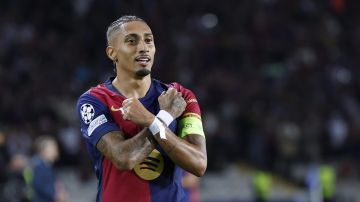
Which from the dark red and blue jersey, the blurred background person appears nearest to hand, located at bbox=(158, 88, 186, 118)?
the dark red and blue jersey

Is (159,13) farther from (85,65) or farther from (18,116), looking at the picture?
(18,116)

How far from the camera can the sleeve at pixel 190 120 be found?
15.0 ft

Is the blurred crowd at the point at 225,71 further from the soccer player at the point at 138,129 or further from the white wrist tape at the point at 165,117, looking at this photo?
the white wrist tape at the point at 165,117

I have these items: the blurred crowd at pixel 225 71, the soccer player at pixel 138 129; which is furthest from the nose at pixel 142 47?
the blurred crowd at pixel 225 71

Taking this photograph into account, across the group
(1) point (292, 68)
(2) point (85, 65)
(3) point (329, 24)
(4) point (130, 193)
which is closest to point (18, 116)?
(2) point (85, 65)

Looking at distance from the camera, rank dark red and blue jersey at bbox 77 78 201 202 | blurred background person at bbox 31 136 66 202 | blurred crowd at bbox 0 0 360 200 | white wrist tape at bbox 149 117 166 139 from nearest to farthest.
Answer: white wrist tape at bbox 149 117 166 139, dark red and blue jersey at bbox 77 78 201 202, blurred background person at bbox 31 136 66 202, blurred crowd at bbox 0 0 360 200

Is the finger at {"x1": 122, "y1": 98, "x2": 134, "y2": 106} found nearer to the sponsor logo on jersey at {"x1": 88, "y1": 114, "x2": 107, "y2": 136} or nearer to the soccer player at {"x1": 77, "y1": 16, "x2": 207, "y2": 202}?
the soccer player at {"x1": 77, "y1": 16, "x2": 207, "y2": 202}

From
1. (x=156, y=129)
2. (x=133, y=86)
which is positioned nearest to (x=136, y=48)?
(x=133, y=86)

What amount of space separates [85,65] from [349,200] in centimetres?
653

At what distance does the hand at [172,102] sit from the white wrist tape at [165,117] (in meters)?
0.03

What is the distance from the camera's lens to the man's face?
4.52 m

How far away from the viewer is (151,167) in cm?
451

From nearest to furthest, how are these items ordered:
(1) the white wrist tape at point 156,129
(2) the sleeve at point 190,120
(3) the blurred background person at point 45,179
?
1. (1) the white wrist tape at point 156,129
2. (2) the sleeve at point 190,120
3. (3) the blurred background person at point 45,179

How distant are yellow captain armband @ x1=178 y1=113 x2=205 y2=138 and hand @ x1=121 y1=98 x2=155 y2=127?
29 centimetres
